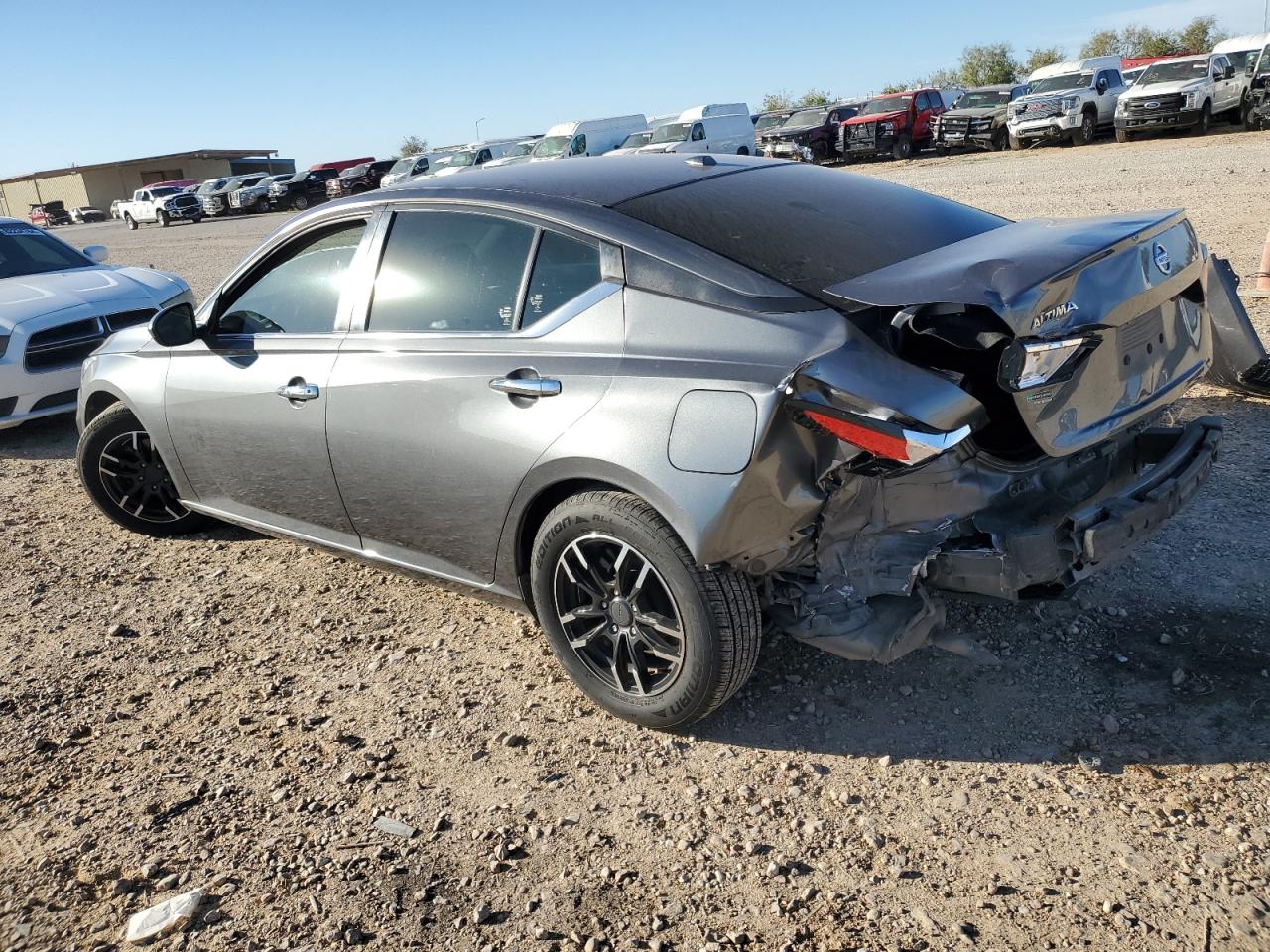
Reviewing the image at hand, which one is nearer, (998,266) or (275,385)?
(998,266)

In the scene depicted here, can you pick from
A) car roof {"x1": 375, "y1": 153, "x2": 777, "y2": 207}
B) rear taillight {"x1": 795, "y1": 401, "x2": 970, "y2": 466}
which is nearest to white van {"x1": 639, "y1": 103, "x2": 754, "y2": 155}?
car roof {"x1": 375, "y1": 153, "x2": 777, "y2": 207}

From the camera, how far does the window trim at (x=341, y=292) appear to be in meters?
3.98

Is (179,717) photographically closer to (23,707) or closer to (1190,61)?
(23,707)

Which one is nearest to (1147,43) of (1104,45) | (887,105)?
(1104,45)

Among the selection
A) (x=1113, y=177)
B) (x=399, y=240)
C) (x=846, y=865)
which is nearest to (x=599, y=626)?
(x=846, y=865)

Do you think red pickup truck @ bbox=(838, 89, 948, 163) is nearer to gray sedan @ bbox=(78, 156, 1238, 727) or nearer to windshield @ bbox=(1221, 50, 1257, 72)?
windshield @ bbox=(1221, 50, 1257, 72)

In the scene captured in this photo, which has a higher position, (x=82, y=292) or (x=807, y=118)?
(x=807, y=118)

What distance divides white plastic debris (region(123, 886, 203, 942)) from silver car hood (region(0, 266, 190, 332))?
586 cm

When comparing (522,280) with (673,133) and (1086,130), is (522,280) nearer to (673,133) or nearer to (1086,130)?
(1086,130)

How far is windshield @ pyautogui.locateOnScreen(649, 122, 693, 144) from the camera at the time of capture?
3020 cm

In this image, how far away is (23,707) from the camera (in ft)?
12.8

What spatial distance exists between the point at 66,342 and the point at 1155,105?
23.8 metres

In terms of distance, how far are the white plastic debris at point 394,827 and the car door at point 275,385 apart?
4.53ft

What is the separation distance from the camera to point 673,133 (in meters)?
30.4
